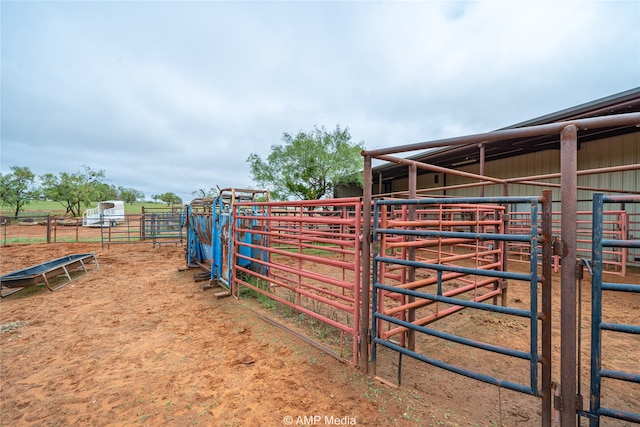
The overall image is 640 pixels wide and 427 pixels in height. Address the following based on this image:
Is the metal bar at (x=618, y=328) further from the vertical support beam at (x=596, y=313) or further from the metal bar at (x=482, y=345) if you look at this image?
the metal bar at (x=482, y=345)

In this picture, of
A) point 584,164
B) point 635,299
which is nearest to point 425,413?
point 635,299

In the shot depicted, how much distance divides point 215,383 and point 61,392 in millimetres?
1355

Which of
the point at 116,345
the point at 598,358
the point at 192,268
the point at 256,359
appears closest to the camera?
the point at 598,358

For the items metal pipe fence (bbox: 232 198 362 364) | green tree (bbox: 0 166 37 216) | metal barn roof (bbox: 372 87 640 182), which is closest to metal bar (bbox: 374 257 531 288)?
metal pipe fence (bbox: 232 198 362 364)

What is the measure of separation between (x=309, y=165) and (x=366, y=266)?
1412cm

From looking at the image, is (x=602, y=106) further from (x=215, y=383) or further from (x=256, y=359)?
(x=215, y=383)

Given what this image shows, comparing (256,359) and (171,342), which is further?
(171,342)

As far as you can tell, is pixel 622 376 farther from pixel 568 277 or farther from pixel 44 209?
pixel 44 209

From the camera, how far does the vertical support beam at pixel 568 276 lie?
145 cm

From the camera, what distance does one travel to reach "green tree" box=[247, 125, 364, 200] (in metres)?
15.9

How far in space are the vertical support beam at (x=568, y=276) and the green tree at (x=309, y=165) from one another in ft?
46.6

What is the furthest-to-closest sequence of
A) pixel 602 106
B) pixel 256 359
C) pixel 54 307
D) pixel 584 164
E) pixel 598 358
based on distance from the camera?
pixel 584 164 → pixel 602 106 → pixel 54 307 → pixel 256 359 → pixel 598 358

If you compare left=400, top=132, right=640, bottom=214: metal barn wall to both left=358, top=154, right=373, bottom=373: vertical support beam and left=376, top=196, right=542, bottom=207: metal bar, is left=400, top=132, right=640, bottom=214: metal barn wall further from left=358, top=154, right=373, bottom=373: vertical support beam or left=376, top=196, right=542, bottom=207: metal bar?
left=358, top=154, right=373, bottom=373: vertical support beam

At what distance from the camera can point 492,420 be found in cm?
194
